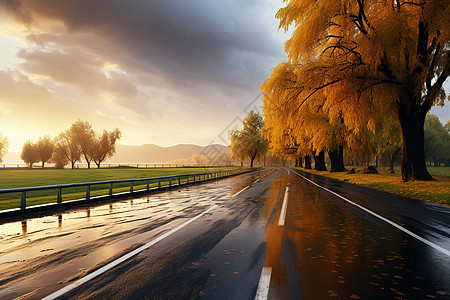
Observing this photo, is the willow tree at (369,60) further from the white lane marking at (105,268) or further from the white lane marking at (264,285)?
the white lane marking at (264,285)

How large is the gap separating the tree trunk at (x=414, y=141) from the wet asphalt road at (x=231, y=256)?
1177cm

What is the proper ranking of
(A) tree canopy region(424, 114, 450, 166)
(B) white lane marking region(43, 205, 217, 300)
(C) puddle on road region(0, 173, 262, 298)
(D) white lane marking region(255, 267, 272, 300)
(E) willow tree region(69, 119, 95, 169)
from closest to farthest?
(D) white lane marking region(255, 267, 272, 300), (B) white lane marking region(43, 205, 217, 300), (C) puddle on road region(0, 173, 262, 298), (A) tree canopy region(424, 114, 450, 166), (E) willow tree region(69, 119, 95, 169)

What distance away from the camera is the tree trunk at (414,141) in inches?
744

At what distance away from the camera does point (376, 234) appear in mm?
6742

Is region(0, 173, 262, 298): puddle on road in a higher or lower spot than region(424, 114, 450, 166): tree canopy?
lower

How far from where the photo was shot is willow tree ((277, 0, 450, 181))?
16328 millimetres

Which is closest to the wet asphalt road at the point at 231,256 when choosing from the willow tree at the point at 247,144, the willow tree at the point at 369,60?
the willow tree at the point at 369,60

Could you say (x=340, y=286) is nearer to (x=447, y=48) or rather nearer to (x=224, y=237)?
(x=224, y=237)

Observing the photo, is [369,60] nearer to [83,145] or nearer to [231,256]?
[231,256]

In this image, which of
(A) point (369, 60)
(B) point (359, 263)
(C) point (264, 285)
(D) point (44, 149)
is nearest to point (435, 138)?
Answer: (A) point (369, 60)

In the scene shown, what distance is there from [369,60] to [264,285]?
15.9 m

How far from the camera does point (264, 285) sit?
386cm

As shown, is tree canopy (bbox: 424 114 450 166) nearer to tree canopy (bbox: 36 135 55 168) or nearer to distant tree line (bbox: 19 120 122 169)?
distant tree line (bbox: 19 120 122 169)

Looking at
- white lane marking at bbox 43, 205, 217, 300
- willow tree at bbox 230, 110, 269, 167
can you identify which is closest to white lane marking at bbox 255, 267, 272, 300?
white lane marking at bbox 43, 205, 217, 300
